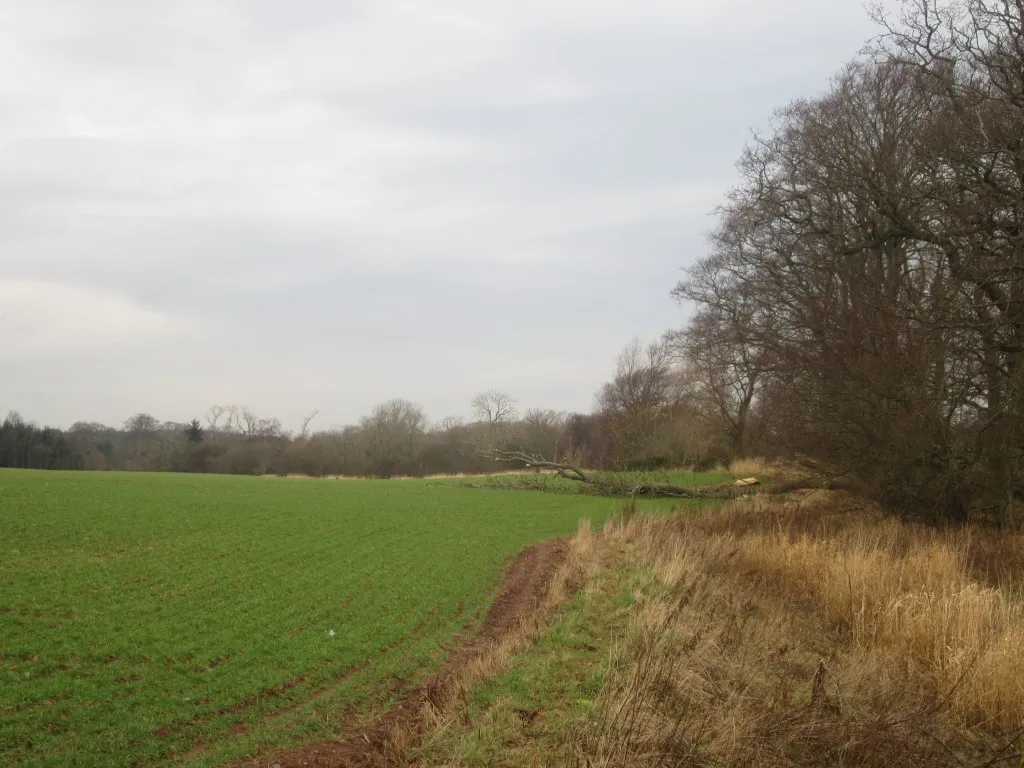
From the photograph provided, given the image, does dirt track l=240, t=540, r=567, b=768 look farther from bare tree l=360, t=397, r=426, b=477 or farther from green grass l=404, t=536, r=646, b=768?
bare tree l=360, t=397, r=426, b=477

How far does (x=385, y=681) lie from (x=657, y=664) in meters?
3.44

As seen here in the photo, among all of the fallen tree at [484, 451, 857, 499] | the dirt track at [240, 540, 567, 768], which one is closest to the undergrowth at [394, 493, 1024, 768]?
the dirt track at [240, 540, 567, 768]

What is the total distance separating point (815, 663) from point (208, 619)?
7.82 metres

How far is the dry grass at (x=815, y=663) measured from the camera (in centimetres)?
529

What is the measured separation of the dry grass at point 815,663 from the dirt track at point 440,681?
2.03m

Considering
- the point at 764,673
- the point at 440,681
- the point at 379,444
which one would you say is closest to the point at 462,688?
the point at 440,681

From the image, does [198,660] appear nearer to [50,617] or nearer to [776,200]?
[50,617]

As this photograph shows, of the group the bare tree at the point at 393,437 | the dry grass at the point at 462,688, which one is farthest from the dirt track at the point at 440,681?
the bare tree at the point at 393,437

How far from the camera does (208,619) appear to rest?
1038cm

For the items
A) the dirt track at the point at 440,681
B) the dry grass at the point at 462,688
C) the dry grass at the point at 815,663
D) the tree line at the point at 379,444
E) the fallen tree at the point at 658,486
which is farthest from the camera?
the tree line at the point at 379,444

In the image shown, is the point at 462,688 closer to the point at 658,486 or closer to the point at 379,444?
the point at 658,486

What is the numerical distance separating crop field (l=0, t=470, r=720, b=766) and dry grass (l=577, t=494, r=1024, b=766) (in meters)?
3.14

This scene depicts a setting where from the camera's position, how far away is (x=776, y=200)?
23406 millimetres

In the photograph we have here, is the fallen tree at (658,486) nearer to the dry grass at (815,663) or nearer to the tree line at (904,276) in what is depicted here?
the tree line at (904,276)
